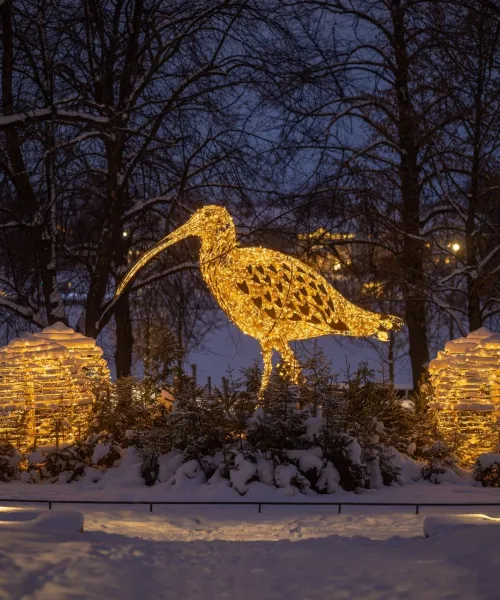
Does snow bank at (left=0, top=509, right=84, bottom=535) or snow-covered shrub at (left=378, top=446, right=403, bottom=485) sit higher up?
snow-covered shrub at (left=378, top=446, right=403, bottom=485)

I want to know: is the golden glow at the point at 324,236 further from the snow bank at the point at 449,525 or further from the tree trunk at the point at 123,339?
the snow bank at the point at 449,525

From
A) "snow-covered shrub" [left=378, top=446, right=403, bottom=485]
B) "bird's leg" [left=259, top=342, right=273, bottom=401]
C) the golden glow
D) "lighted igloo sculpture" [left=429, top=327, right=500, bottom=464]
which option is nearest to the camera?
"snow-covered shrub" [left=378, top=446, right=403, bottom=485]

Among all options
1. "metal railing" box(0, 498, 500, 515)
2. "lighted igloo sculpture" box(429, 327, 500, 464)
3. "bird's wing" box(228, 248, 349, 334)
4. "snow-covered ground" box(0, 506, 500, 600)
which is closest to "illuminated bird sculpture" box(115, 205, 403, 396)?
"bird's wing" box(228, 248, 349, 334)

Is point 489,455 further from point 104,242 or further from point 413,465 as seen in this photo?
point 104,242

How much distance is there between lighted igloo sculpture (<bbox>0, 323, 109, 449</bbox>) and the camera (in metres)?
10.7

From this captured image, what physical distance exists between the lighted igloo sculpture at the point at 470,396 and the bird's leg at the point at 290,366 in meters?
1.73

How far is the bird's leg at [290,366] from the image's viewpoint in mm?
10649

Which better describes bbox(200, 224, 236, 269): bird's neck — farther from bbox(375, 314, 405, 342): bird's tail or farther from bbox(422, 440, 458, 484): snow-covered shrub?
bbox(422, 440, 458, 484): snow-covered shrub

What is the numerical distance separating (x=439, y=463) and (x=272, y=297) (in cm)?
287

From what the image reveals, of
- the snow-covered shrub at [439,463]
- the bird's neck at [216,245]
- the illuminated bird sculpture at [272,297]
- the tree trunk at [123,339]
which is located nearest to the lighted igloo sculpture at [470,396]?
the snow-covered shrub at [439,463]

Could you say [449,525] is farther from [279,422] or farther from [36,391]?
[36,391]

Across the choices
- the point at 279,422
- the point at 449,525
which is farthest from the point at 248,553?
the point at 279,422

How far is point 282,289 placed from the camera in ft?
35.8

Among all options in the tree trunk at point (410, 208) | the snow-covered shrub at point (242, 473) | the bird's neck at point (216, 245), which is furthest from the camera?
the tree trunk at point (410, 208)
